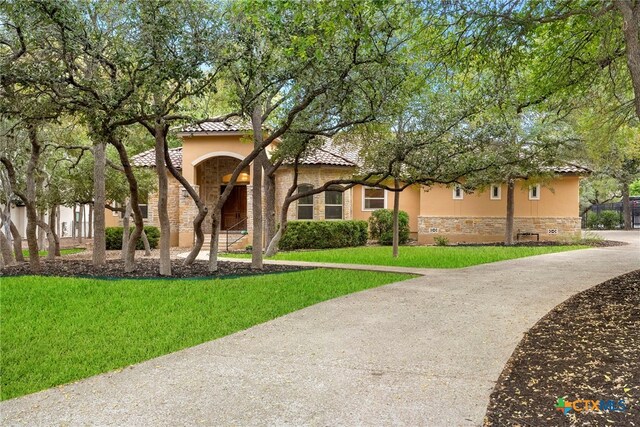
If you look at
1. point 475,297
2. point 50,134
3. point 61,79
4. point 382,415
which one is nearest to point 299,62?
point 61,79

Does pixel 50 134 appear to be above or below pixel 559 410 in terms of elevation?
above

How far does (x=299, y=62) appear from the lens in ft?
29.1

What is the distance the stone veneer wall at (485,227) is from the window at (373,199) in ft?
6.44

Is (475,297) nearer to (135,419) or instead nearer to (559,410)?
(559,410)

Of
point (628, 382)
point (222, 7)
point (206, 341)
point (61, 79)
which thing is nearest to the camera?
point (628, 382)

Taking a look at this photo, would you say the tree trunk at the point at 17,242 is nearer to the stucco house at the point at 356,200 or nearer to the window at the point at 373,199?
the stucco house at the point at 356,200

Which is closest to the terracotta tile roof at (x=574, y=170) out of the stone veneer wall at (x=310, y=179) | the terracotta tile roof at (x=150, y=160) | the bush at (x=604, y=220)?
the stone veneer wall at (x=310, y=179)

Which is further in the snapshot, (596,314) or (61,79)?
(61,79)

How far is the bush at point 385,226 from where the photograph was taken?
834 inches

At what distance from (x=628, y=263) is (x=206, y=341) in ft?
38.2

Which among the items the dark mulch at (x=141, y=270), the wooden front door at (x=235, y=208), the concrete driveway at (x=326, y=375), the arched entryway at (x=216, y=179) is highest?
the arched entryway at (x=216, y=179)

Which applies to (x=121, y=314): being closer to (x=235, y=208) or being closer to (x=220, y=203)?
(x=220, y=203)

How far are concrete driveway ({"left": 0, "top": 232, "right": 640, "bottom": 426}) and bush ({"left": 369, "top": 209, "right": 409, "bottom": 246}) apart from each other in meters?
13.7

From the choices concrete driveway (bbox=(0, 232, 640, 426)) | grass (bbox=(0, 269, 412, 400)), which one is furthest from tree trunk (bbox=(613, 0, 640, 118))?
grass (bbox=(0, 269, 412, 400))
